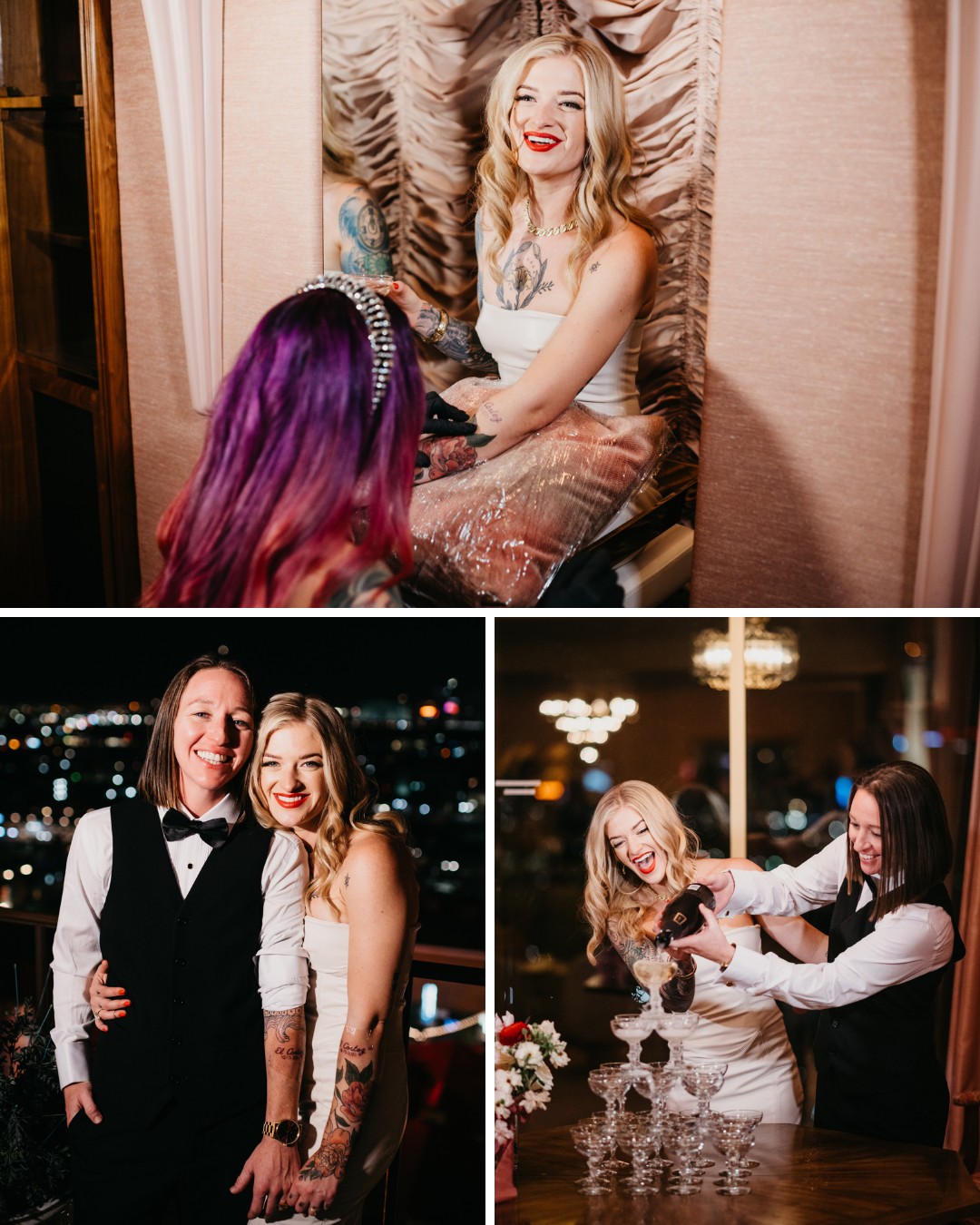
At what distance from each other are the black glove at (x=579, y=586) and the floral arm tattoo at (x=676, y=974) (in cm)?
52

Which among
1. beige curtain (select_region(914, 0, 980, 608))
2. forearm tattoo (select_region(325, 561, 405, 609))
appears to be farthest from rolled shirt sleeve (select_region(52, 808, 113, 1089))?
beige curtain (select_region(914, 0, 980, 608))

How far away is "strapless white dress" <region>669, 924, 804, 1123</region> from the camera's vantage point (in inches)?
67.4

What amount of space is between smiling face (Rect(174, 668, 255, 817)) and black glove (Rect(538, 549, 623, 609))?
1.70 feet

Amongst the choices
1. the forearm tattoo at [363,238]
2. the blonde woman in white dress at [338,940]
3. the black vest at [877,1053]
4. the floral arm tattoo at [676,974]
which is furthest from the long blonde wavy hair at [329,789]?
the forearm tattoo at [363,238]

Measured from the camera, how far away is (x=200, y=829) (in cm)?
167

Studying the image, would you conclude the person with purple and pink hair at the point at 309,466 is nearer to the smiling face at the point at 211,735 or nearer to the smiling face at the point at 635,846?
the smiling face at the point at 211,735

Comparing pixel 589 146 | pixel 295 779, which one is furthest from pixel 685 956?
pixel 589 146

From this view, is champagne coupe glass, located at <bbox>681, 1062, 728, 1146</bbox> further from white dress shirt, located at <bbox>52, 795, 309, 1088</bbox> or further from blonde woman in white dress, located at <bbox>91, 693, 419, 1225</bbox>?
white dress shirt, located at <bbox>52, 795, 309, 1088</bbox>

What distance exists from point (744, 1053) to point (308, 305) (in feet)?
4.44

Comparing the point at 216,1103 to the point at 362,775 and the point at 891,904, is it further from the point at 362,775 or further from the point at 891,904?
the point at 891,904

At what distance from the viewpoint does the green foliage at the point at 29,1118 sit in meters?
1.71

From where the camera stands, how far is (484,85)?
1860 millimetres

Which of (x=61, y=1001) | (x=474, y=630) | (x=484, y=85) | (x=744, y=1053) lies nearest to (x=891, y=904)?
(x=744, y=1053)

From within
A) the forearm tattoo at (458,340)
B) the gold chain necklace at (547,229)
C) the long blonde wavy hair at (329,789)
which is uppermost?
the gold chain necklace at (547,229)
